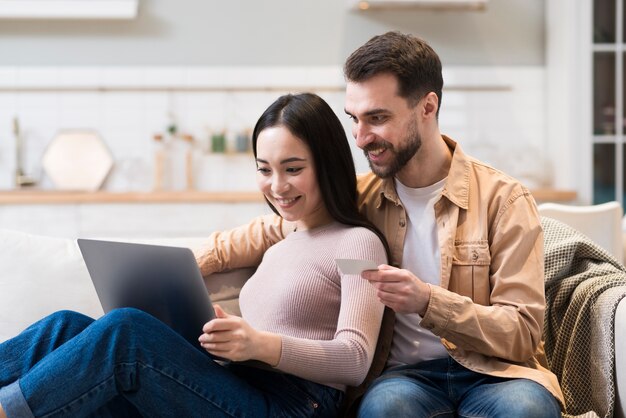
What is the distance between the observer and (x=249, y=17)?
530cm

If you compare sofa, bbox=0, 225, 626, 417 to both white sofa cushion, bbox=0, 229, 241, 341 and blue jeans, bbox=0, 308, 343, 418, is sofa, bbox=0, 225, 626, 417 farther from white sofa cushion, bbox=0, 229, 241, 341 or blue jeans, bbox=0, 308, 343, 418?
blue jeans, bbox=0, 308, 343, 418

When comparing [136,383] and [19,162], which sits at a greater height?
[19,162]

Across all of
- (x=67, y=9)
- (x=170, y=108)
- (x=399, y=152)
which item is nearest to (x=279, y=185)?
(x=399, y=152)

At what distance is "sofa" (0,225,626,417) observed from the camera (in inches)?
91.5

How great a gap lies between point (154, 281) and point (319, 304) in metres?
0.39

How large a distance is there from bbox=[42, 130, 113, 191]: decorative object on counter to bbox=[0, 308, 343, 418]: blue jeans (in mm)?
3437

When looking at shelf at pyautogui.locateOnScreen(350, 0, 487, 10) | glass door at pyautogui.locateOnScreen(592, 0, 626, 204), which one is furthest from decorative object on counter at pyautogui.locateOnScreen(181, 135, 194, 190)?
glass door at pyautogui.locateOnScreen(592, 0, 626, 204)

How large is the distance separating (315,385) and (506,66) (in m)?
3.89

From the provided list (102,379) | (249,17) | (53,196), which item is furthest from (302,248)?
(249,17)

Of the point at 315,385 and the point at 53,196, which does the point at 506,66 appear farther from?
the point at 315,385

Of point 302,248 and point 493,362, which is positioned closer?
point 493,362

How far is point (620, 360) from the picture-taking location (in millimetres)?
1965

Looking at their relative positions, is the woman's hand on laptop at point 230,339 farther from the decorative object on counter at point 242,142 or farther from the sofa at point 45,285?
the decorative object on counter at point 242,142

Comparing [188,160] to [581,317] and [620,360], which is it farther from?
[620,360]
